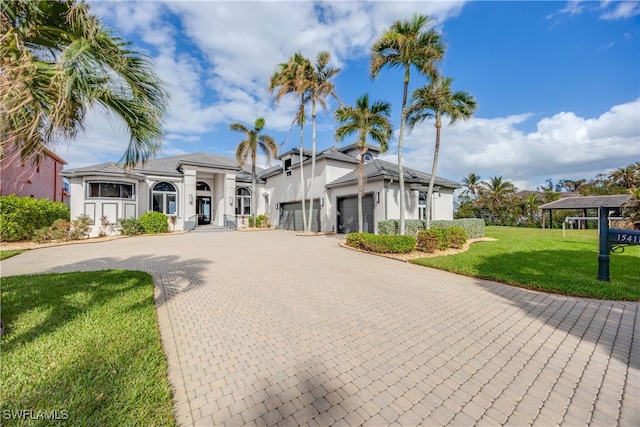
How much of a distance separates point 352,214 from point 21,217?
19.1 m

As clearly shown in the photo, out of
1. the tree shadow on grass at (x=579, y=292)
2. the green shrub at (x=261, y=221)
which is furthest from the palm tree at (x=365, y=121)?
the green shrub at (x=261, y=221)

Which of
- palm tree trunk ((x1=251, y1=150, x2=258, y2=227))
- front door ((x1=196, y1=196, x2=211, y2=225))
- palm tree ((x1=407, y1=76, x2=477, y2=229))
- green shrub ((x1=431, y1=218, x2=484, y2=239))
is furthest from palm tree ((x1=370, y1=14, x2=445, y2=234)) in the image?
front door ((x1=196, y1=196, x2=211, y2=225))

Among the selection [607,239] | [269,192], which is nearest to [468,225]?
[607,239]

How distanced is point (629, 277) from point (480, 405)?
8.06 meters

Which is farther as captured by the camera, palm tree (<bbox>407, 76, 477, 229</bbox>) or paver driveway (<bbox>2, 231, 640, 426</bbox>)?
palm tree (<bbox>407, 76, 477, 229</bbox>)

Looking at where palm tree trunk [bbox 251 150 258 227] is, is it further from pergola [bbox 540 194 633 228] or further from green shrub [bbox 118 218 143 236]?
pergola [bbox 540 194 633 228]

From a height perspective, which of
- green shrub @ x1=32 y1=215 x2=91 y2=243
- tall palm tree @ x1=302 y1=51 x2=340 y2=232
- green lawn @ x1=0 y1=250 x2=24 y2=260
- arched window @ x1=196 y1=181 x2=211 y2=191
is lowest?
green lawn @ x1=0 y1=250 x2=24 y2=260

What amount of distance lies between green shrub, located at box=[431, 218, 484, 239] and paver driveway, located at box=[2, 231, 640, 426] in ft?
33.0

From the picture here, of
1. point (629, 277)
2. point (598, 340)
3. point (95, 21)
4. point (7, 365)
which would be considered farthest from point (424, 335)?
point (629, 277)

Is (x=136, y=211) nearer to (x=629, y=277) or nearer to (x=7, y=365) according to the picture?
(x=7, y=365)

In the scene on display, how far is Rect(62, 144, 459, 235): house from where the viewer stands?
17.3 m

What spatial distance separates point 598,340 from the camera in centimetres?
384

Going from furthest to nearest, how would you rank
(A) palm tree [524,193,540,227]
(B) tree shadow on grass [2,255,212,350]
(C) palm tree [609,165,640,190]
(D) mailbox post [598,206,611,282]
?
(A) palm tree [524,193,540,227] → (C) palm tree [609,165,640,190] → (D) mailbox post [598,206,611,282] → (B) tree shadow on grass [2,255,212,350]

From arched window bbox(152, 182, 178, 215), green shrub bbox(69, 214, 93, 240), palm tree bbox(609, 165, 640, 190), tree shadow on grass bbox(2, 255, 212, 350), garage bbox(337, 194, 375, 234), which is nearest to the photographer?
tree shadow on grass bbox(2, 255, 212, 350)
